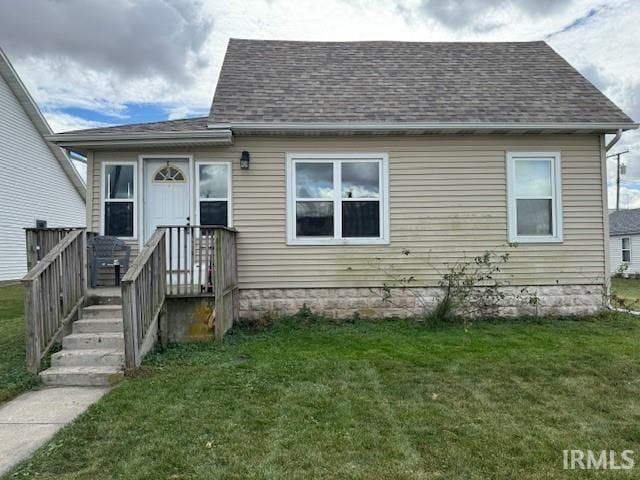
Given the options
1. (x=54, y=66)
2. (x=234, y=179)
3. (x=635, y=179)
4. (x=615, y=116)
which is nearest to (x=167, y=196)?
(x=234, y=179)

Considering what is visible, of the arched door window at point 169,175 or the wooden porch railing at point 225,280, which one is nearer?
the wooden porch railing at point 225,280

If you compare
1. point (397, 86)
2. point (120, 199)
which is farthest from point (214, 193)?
point (397, 86)

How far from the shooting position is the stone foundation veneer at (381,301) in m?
7.32

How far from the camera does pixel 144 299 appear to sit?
16.5 feet

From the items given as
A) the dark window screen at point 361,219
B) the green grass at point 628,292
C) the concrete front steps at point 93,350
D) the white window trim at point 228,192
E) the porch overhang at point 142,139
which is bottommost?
the green grass at point 628,292

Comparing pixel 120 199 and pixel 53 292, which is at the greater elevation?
pixel 120 199

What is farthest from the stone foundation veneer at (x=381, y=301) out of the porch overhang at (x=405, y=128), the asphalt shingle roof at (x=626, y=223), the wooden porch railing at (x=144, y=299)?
the asphalt shingle roof at (x=626, y=223)

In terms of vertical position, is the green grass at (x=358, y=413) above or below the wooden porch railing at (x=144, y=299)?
below

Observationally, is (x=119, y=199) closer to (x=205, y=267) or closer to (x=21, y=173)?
(x=205, y=267)

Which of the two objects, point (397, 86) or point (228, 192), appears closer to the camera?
point (228, 192)

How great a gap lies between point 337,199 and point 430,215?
5.46 ft

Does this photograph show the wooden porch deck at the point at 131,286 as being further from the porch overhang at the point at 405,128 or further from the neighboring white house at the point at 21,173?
the neighboring white house at the point at 21,173

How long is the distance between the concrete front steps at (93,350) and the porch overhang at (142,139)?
2.60 m

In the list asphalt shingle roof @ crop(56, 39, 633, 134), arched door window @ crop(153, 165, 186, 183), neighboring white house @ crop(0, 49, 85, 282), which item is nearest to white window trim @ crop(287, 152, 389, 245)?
asphalt shingle roof @ crop(56, 39, 633, 134)
